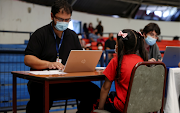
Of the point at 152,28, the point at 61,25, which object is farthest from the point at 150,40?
the point at 61,25

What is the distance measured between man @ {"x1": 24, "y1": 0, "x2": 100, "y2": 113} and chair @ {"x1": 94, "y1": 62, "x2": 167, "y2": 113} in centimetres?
42

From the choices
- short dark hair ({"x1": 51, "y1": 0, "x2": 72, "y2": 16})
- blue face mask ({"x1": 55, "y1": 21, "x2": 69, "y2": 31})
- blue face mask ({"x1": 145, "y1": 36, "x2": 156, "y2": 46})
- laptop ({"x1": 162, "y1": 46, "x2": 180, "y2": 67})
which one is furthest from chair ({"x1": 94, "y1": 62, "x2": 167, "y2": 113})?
blue face mask ({"x1": 145, "y1": 36, "x2": 156, "y2": 46})

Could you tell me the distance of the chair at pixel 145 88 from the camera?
1.30 m

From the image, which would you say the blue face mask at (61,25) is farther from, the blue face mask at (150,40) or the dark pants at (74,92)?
the blue face mask at (150,40)

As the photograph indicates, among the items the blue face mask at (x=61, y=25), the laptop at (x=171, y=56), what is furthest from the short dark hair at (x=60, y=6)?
the laptop at (x=171, y=56)

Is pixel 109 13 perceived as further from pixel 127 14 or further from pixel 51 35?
pixel 51 35

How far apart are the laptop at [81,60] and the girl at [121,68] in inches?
9.0

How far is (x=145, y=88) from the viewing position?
1.36m

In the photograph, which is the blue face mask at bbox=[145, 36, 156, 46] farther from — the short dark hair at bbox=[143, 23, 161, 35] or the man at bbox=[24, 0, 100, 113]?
the man at bbox=[24, 0, 100, 113]

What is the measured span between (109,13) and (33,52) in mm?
14294

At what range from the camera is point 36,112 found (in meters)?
1.68

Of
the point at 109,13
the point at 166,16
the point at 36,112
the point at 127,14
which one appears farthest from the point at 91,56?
the point at 166,16

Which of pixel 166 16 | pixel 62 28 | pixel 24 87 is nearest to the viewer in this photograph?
pixel 62 28

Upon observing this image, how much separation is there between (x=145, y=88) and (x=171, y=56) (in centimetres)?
106
